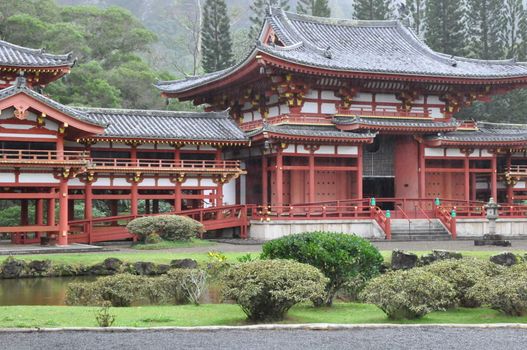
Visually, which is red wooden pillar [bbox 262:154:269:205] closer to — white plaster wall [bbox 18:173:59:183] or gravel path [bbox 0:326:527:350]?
white plaster wall [bbox 18:173:59:183]

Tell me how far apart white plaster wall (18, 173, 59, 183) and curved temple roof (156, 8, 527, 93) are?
39.0 feet

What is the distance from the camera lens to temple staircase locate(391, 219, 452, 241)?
38.2 m

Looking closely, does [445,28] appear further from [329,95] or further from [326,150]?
[326,150]

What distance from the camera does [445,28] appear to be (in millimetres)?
69188

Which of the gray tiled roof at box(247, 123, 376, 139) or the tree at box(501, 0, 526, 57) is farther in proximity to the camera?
the tree at box(501, 0, 526, 57)

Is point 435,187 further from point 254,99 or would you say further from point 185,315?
point 185,315

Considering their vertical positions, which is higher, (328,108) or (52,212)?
(328,108)

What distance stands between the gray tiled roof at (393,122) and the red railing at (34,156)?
14.4 meters

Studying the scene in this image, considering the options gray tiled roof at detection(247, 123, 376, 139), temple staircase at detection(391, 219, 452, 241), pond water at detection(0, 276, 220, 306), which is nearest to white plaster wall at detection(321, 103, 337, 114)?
gray tiled roof at detection(247, 123, 376, 139)

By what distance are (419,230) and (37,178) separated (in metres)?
19.2

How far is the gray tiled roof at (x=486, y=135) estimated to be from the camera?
42531 mm

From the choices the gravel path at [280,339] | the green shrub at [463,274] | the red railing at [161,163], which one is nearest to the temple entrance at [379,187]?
the red railing at [161,163]

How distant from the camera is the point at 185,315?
54.2ft

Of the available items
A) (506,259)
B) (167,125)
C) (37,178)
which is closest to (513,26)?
(167,125)
